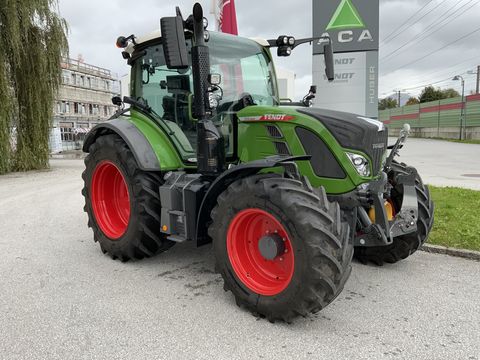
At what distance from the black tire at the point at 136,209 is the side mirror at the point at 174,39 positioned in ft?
4.66

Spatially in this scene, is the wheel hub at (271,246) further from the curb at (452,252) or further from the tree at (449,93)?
the tree at (449,93)

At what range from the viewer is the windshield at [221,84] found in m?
4.27

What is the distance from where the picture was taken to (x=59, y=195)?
974 centimetres

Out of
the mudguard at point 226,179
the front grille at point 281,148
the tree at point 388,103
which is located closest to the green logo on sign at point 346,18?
the front grille at point 281,148

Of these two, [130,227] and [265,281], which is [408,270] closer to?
[265,281]

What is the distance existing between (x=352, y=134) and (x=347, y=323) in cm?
146

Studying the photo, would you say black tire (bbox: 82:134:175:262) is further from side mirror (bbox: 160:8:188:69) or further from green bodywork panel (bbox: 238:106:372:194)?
side mirror (bbox: 160:8:188:69)

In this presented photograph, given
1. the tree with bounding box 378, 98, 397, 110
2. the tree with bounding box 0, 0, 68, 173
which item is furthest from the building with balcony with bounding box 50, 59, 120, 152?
the tree with bounding box 378, 98, 397, 110

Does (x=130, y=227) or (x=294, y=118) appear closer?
(x=294, y=118)

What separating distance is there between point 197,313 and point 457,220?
14.1 ft

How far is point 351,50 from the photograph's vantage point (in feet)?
28.8

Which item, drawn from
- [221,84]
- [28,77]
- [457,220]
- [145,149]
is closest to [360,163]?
[221,84]

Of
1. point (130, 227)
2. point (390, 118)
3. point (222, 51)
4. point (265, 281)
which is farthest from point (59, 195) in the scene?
point (390, 118)

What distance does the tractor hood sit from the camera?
3521 mm
